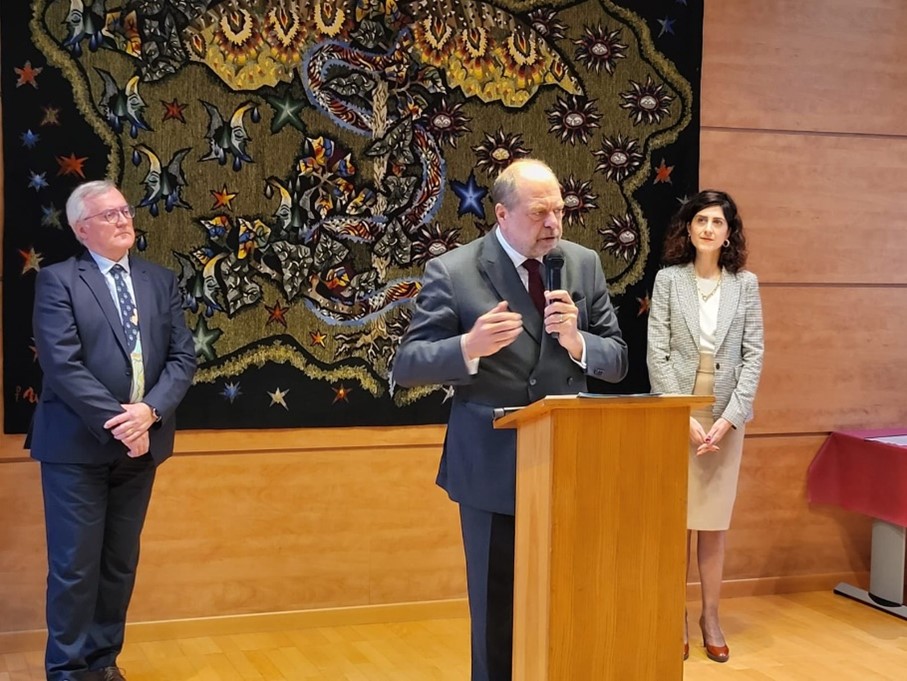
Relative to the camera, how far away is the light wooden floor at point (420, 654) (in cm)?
429

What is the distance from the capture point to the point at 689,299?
466 cm

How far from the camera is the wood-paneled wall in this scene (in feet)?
15.6

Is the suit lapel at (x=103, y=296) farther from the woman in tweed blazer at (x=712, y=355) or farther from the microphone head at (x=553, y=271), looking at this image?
the woman in tweed blazer at (x=712, y=355)

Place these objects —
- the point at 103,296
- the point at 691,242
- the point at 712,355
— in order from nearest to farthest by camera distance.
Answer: the point at 103,296
the point at 712,355
the point at 691,242

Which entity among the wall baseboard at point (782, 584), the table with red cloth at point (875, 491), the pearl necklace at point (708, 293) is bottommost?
the wall baseboard at point (782, 584)

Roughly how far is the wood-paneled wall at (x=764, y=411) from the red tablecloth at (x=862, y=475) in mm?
94

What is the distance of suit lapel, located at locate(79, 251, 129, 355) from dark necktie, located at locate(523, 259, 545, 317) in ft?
5.11

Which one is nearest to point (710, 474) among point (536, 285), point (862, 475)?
point (862, 475)

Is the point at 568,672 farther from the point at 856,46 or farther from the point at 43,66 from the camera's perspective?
the point at 856,46

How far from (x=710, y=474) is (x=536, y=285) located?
6.14ft

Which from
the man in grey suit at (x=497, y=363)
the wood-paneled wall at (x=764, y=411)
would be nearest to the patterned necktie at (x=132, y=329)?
the wood-paneled wall at (x=764, y=411)

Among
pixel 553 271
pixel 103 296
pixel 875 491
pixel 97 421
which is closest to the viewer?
pixel 553 271

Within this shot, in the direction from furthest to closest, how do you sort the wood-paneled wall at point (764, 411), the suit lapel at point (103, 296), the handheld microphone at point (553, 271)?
the wood-paneled wall at point (764, 411) < the suit lapel at point (103, 296) < the handheld microphone at point (553, 271)

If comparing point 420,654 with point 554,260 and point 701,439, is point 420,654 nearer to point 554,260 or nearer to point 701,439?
point 701,439
